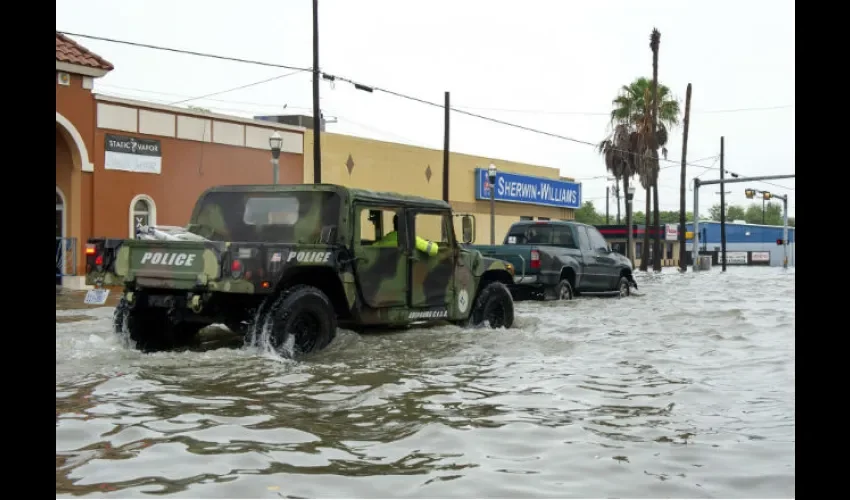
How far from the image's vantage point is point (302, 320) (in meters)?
8.99

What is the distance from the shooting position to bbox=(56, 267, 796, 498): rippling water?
4.59 metres

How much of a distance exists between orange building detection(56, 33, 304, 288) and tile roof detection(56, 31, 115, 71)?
0.08 ft

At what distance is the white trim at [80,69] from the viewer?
73.0 feet

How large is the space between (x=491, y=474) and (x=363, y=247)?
5.24m

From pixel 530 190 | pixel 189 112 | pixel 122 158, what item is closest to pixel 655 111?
pixel 530 190

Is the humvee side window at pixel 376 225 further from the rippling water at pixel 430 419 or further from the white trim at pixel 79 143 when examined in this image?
the white trim at pixel 79 143

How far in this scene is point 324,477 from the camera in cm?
464

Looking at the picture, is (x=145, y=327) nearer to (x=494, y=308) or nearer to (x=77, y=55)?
(x=494, y=308)

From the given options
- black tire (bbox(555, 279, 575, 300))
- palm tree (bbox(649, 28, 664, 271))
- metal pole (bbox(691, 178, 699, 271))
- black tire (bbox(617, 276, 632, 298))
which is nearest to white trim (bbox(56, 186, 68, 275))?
black tire (bbox(555, 279, 575, 300))

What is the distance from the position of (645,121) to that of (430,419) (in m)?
45.1

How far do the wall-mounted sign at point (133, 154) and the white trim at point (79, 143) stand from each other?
0.56m

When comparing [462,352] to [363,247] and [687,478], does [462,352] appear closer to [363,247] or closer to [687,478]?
[363,247]

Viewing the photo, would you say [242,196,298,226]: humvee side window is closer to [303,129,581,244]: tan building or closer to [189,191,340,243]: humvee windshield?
[189,191,340,243]: humvee windshield
